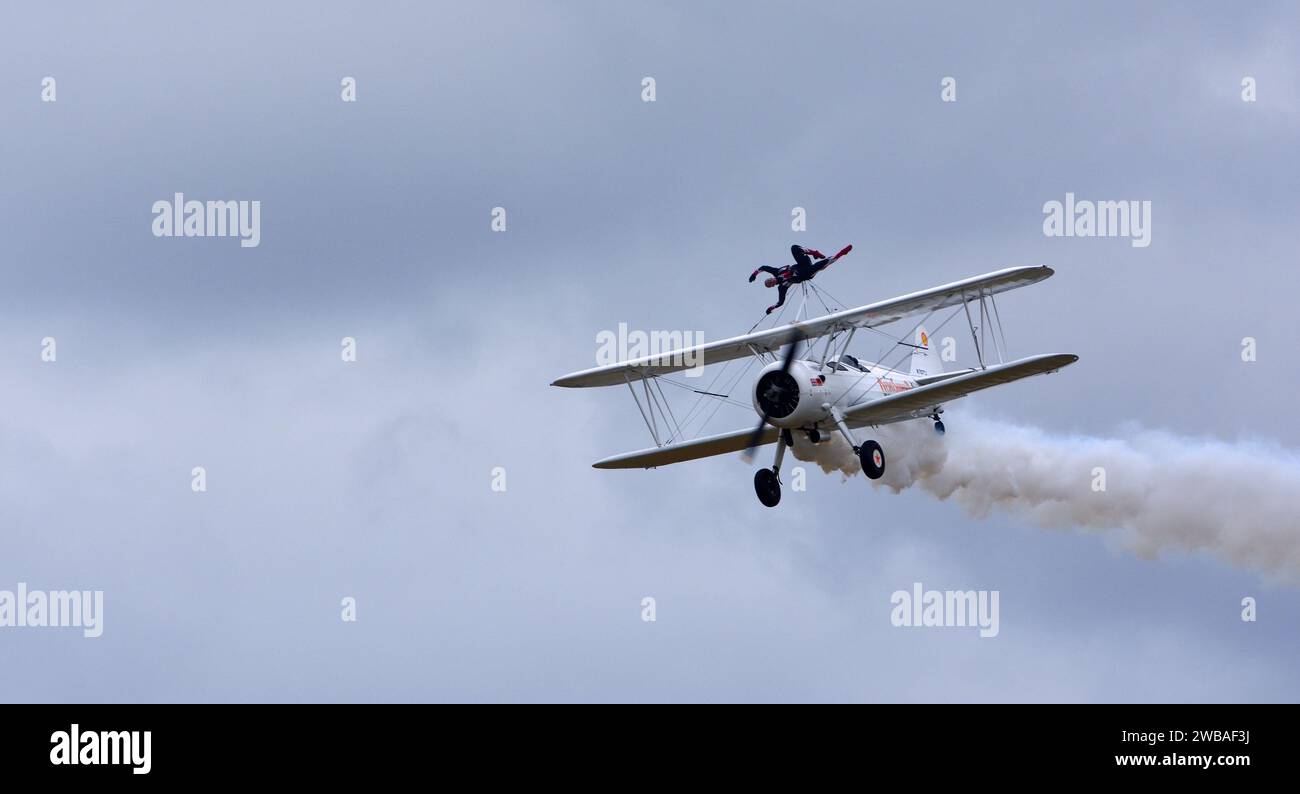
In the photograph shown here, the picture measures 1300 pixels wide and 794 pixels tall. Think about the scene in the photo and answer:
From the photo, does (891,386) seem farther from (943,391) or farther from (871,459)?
(871,459)

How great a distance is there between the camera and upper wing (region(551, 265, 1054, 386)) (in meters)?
52.9

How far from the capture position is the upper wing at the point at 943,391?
51125 mm

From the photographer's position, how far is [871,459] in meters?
53.3

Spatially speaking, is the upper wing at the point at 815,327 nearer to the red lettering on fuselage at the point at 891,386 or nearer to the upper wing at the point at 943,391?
the red lettering on fuselage at the point at 891,386

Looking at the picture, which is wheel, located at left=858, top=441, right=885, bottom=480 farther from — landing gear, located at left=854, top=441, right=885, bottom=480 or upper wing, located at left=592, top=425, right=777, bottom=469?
upper wing, located at left=592, top=425, right=777, bottom=469

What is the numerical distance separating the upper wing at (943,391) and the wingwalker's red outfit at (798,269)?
299 cm

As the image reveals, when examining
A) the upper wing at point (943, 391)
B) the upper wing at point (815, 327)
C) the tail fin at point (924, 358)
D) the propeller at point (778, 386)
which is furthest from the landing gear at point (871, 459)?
the tail fin at point (924, 358)

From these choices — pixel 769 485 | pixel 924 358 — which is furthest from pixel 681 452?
pixel 924 358

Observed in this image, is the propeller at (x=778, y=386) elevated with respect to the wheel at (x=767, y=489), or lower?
elevated

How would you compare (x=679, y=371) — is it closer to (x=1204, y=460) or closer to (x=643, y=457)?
(x=643, y=457)

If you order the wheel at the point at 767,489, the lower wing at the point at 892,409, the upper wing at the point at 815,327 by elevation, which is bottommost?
the wheel at the point at 767,489

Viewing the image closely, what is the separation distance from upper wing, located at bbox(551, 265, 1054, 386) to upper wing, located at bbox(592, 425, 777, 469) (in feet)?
5.59
